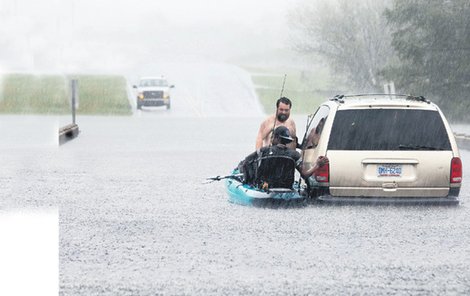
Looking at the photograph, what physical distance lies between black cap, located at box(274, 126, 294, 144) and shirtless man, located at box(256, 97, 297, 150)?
394 mm

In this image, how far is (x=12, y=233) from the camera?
413 inches

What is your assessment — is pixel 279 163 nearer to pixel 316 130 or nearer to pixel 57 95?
pixel 316 130

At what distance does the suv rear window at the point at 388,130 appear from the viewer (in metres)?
12.8

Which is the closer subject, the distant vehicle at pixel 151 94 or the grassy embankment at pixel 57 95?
the distant vehicle at pixel 151 94

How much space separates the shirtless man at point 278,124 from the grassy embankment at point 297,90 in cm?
4354

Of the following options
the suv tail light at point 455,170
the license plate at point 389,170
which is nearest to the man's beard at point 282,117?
the license plate at point 389,170

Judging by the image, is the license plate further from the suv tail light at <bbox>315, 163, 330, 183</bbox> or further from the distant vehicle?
the distant vehicle

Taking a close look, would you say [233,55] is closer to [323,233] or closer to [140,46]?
[140,46]

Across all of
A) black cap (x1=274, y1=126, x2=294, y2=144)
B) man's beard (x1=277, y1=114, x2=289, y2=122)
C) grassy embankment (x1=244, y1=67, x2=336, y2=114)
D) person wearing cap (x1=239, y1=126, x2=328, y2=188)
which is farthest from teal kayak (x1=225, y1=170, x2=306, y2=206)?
grassy embankment (x1=244, y1=67, x2=336, y2=114)

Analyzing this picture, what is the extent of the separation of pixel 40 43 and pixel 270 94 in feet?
143

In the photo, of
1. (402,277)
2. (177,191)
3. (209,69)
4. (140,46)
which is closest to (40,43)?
(209,69)

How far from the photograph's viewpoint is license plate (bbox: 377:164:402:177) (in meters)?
12.6

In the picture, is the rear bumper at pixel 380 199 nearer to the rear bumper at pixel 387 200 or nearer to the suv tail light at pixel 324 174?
the rear bumper at pixel 387 200

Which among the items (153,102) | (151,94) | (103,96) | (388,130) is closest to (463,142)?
(388,130)
